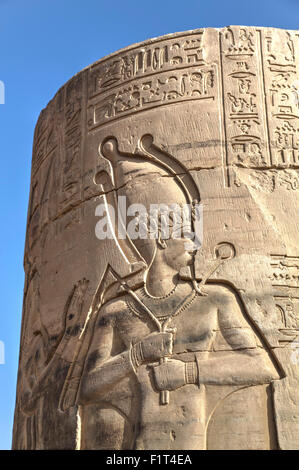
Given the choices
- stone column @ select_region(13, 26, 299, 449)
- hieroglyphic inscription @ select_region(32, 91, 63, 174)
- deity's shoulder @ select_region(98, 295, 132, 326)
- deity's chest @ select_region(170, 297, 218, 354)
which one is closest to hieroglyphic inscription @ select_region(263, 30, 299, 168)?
stone column @ select_region(13, 26, 299, 449)

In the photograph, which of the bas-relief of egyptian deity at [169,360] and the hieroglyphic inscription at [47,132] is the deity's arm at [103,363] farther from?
the hieroglyphic inscription at [47,132]

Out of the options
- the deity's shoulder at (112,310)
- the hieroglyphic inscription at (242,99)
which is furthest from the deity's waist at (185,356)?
the hieroglyphic inscription at (242,99)

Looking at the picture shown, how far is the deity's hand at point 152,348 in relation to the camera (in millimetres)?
5438

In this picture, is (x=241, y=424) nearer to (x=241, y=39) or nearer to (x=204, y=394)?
(x=204, y=394)

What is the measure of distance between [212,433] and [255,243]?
1.50 metres

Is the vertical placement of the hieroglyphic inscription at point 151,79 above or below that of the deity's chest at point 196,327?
above

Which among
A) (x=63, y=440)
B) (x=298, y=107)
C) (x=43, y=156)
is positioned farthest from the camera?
(x=43, y=156)

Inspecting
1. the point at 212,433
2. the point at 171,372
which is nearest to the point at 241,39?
the point at 171,372

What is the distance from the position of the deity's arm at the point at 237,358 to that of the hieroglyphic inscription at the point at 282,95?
1430 millimetres

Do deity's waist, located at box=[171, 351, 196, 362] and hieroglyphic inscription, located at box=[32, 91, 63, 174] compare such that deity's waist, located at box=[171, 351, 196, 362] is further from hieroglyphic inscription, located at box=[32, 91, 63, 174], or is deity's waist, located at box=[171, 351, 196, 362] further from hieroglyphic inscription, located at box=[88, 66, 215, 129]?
hieroglyphic inscription, located at box=[32, 91, 63, 174]

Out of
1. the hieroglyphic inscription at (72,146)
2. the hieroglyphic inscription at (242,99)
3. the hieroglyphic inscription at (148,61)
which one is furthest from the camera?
the hieroglyphic inscription at (72,146)

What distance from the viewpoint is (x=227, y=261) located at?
563 centimetres

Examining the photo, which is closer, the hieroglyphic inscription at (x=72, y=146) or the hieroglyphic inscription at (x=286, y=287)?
the hieroglyphic inscription at (x=286, y=287)

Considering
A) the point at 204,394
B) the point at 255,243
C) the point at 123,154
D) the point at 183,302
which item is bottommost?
the point at 204,394
